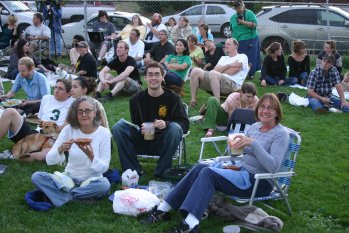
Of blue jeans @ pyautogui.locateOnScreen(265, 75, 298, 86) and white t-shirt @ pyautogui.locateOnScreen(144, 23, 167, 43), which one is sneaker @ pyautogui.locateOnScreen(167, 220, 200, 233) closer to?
blue jeans @ pyautogui.locateOnScreen(265, 75, 298, 86)

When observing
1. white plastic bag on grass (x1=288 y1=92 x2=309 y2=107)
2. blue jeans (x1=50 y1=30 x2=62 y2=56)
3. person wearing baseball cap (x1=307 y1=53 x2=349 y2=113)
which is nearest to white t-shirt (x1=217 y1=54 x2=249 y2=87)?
white plastic bag on grass (x1=288 y1=92 x2=309 y2=107)

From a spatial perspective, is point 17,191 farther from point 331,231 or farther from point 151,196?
point 331,231

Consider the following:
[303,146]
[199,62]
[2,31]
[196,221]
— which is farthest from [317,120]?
[2,31]

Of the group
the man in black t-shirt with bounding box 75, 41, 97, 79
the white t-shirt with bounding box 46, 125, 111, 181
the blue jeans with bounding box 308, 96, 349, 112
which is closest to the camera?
the white t-shirt with bounding box 46, 125, 111, 181

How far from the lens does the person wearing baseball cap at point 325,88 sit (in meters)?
9.73

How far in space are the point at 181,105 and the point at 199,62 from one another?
5.76 meters

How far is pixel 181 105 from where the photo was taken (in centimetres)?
616

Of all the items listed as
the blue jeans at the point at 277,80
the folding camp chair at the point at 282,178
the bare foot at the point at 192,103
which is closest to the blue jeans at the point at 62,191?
the folding camp chair at the point at 282,178

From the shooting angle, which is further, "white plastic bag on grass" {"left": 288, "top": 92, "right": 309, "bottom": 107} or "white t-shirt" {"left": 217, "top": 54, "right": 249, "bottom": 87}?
"white plastic bag on grass" {"left": 288, "top": 92, "right": 309, "bottom": 107}

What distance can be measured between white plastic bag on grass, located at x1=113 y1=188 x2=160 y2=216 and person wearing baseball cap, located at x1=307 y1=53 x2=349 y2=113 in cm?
531

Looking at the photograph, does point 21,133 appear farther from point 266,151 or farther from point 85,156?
point 266,151

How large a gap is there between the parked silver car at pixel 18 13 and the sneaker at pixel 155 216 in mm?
13034

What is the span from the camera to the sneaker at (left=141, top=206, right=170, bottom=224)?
15.9ft

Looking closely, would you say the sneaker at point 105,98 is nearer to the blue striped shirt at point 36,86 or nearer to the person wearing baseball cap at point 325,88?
the blue striped shirt at point 36,86
